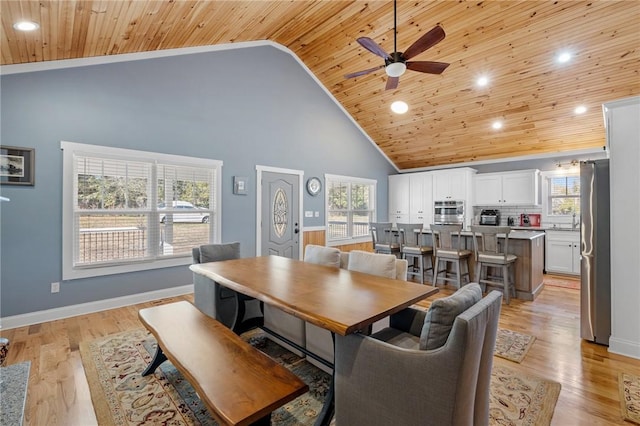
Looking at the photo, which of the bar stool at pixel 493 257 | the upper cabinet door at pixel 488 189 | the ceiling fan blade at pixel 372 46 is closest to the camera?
the ceiling fan blade at pixel 372 46

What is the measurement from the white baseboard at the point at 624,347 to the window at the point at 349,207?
4.55 meters

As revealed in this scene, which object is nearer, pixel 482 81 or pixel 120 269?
pixel 120 269

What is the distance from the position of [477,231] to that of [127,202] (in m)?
4.85

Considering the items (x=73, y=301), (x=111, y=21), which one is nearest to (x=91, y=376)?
(x=73, y=301)

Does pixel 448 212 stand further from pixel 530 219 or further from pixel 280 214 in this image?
pixel 280 214

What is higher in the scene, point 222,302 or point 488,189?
point 488,189

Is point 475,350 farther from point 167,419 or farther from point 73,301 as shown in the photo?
point 73,301

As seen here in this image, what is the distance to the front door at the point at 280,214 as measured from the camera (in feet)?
17.6

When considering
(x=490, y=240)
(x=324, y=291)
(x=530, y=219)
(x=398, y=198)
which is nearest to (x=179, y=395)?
(x=324, y=291)

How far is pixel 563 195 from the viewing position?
6.08 meters

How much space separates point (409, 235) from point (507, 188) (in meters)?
3.02

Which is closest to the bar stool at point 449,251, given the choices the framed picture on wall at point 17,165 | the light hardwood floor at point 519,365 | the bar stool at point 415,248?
the bar stool at point 415,248

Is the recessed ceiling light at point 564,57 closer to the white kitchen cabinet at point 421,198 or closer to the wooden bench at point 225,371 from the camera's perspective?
the white kitchen cabinet at point 421,198

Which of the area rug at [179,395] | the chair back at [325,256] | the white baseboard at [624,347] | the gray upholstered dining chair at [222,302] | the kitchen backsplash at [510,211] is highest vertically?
the kitchen backsplash at [510,211]
